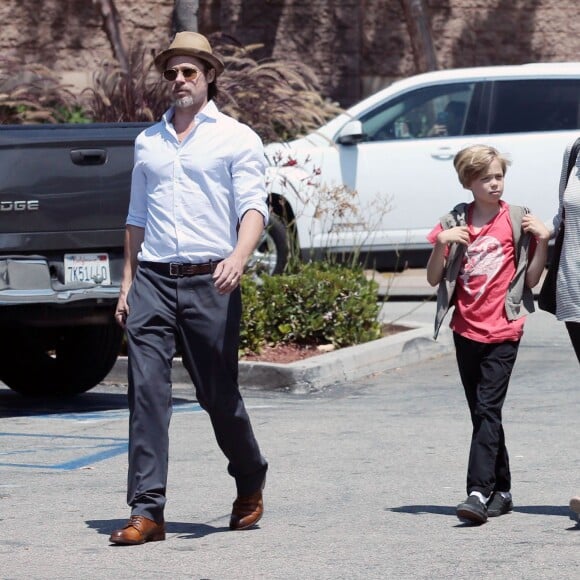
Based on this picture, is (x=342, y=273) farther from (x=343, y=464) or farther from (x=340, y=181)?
(x=343, y=464)

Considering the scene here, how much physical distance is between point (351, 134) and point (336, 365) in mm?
3950

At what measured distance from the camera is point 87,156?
28.2 ft

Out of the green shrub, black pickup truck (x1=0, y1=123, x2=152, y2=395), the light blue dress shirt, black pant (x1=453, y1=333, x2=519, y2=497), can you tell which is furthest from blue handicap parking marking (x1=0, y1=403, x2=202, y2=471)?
the green shrub

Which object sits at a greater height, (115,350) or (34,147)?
(34,147)

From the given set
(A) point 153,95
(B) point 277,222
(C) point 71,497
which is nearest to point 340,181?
(B) point 277,222

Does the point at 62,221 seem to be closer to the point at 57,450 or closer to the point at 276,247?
the point at 57,450

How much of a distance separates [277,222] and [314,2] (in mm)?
7574

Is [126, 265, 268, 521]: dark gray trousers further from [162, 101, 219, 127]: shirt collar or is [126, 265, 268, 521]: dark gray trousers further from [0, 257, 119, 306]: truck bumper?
[0, 257, 119, 306]: truck bumper

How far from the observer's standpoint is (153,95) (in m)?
12.5

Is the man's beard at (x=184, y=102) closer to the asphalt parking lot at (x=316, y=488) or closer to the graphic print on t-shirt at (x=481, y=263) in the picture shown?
the graphic print on t-shirt at (x=481, y=263)

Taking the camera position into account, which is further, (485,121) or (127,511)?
(485,121)

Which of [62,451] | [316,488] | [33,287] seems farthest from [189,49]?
[33,287]

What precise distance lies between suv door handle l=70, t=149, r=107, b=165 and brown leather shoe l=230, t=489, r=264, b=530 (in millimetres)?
3053

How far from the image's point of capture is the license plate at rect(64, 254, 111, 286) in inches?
340
